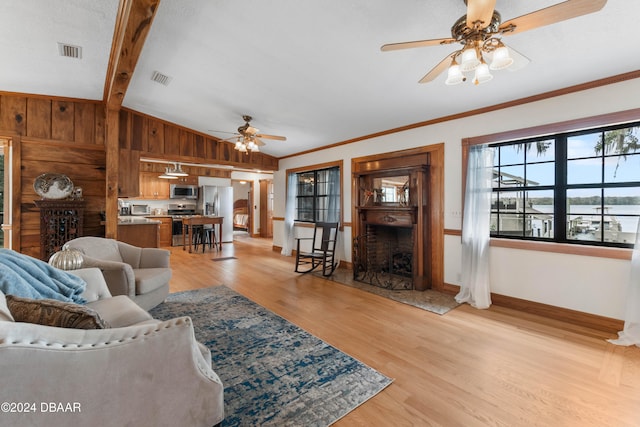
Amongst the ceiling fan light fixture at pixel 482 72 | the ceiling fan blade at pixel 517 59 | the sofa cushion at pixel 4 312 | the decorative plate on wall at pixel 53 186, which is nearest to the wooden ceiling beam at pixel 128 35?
the decorative plate on wall at pixel 53 186

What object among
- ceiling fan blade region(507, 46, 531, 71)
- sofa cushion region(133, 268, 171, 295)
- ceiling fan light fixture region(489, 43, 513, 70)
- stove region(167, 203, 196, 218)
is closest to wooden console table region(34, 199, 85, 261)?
sofa cushion region(133, 268, 171, 295)

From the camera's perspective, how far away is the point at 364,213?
487cm

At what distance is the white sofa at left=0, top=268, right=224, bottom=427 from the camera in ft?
2.77

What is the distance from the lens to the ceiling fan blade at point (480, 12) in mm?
1534

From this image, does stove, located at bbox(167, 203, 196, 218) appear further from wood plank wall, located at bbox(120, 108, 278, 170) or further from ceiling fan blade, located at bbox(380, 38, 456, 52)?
ceiling fan blade, located at bbox(380, 38, 456, 52)

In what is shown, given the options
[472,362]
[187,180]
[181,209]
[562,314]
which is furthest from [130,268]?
[187,180]

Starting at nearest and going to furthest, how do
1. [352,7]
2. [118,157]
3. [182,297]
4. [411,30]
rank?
1. [352,7]
2. [411,30]
3. [182,297]
4. [118,157]

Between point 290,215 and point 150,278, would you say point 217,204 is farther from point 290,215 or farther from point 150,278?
point 150,278

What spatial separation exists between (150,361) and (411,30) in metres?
2.72

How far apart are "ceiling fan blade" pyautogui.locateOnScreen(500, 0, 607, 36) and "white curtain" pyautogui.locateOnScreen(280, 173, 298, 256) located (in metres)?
5.20

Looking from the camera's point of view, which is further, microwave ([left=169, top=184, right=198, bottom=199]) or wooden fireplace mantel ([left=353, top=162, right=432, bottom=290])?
microwave ([left=169, top=184, right=198, bottom=199])

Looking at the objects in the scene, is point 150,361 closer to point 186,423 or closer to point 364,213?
point 186,423

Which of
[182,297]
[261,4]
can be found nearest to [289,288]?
[182,297]

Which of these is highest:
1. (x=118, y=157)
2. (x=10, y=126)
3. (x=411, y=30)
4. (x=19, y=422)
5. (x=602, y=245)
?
(x=411, y=30)
